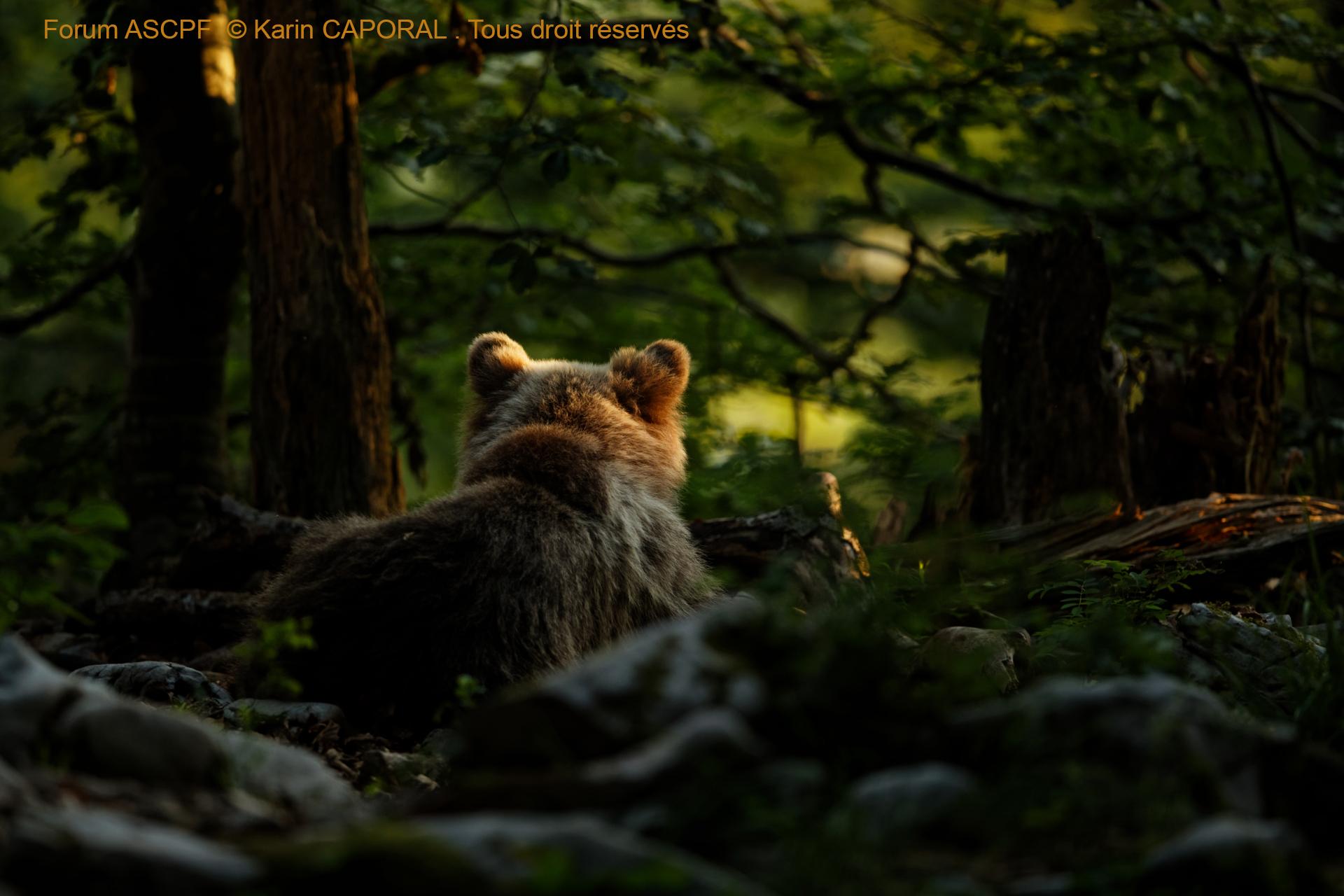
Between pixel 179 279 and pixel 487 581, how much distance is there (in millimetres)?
4364

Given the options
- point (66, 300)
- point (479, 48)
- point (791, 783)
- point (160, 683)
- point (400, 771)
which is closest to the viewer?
point (791, 783)

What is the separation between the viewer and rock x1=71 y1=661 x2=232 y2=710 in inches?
205

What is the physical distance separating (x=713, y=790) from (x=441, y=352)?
937cm

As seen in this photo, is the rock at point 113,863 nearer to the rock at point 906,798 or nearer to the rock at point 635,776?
the rock at point 635,776

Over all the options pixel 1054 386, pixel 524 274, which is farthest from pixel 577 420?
pixel 1054 386

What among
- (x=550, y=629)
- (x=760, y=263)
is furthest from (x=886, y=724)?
(x=760, y=263)

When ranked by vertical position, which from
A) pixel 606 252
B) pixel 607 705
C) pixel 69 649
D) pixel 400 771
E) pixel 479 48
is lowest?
pixel 69 649

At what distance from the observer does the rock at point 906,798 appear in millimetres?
2553

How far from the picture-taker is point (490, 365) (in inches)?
269

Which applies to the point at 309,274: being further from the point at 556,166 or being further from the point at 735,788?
the point at 735,788

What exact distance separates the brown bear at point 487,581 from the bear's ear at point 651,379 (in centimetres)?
86

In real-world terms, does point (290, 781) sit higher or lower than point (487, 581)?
lower

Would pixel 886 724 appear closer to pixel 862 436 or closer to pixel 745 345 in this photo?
pixel 862 436

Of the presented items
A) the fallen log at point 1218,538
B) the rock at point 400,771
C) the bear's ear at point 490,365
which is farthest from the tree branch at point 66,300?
the fallen log at point 1218,538
